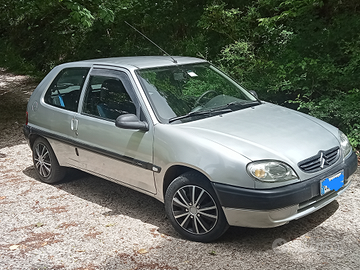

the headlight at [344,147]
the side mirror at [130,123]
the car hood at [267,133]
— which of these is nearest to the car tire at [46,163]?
the side mirror at [130,123]

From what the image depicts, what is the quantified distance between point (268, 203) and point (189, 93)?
5.58 feet

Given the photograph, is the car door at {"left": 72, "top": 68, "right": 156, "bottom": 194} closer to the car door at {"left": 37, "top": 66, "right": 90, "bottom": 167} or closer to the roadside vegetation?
the car door at {"left": 37, "top": 66, "right": 90, "bottom": 167}

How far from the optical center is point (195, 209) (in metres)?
4.26

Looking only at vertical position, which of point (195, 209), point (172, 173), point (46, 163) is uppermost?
point (172, 173)

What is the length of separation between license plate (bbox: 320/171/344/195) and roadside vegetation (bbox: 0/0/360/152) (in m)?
2.79

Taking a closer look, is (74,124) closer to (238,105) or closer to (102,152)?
(102,152)

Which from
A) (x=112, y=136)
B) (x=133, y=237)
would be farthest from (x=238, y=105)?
(x=133, y=237)

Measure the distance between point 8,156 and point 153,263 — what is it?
482 cm

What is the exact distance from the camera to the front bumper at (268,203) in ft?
12.6

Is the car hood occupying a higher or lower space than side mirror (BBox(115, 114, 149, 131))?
lower

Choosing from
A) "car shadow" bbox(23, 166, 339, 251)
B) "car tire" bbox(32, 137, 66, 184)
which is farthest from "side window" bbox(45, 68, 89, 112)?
"car shadow" bbox(23, 166, 339, 251)

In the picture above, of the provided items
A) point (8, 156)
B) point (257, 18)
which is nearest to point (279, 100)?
point (257, 18)

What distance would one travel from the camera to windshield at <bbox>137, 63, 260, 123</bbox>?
467 cm

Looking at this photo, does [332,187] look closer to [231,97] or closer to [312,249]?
[312,249]
